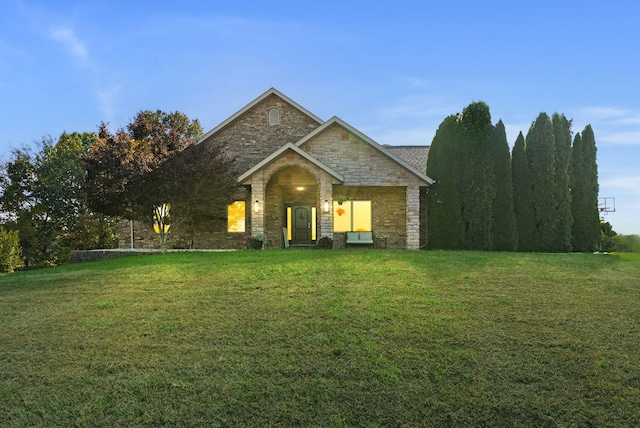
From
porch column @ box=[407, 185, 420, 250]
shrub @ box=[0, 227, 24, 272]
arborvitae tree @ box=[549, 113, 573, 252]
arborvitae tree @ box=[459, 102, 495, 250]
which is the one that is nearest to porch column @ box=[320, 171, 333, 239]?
porch column @ box=[407, 185, 420, 250]

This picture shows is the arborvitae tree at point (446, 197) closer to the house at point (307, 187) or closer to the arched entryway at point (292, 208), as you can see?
the house at point (307, 187)

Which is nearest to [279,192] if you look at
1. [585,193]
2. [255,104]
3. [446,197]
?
[255,104]

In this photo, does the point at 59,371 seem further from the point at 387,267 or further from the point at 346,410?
the point at 387,267

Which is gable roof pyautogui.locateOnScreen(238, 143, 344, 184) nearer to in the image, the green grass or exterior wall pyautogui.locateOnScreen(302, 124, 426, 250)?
exterior wall pyautogui.locateOnScreen(302, 124, 426, 250)

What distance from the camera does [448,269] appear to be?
1072 cm


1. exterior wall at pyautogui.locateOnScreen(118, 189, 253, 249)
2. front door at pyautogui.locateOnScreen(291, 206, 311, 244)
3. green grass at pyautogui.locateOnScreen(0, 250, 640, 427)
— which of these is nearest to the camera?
green grass at pyautogui.locateOnScreen(0, 250, 640, 427)

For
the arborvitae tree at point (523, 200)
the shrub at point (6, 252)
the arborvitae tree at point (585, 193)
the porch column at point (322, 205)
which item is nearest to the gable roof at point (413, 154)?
the arborvitae tree at point (523, 200)

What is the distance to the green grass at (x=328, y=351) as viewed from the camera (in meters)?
5.20

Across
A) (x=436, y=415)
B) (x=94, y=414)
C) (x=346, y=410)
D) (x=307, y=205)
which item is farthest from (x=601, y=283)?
(x=307, y=205)

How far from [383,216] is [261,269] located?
987 cm

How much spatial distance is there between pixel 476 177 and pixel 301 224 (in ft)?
26.4

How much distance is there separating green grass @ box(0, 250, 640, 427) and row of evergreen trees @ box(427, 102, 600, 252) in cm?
793

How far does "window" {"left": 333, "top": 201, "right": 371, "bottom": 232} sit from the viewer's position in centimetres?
1986

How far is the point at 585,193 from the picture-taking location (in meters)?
19.3
